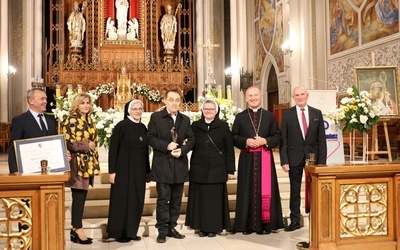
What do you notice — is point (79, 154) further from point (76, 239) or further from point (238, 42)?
point (238, 42)

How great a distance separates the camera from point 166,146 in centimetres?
515

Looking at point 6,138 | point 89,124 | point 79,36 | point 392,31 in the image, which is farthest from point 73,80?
point 89,124

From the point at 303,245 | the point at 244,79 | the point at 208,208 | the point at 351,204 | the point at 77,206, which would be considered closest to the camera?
the point at 351,204

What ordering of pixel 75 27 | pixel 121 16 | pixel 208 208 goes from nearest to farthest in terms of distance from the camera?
pixel 208 208 < pixel 75 27 < pixel 121 16

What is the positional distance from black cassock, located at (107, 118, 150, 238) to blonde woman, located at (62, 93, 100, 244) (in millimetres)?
247

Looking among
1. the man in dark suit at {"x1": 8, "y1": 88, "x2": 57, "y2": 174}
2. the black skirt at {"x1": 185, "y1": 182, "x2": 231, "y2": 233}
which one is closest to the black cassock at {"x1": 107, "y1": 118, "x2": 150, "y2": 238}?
the black skirt at {"x1": 185, "y1": 182, "x2": 231, "y2": 233}

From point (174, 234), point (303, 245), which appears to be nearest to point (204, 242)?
point (174, 234)

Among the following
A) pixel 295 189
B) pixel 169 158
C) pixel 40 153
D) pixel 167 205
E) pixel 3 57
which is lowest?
pixel 167 205

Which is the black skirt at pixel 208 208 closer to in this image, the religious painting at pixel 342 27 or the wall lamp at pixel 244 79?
the religious painting at pixel 342 27

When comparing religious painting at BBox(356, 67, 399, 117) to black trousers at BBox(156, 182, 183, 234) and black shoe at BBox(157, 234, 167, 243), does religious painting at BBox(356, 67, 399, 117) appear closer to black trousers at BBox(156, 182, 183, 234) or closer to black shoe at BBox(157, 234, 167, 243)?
black trousers at BBox(156, 182, 183, 234)

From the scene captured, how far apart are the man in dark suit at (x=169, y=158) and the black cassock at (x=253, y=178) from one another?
70cm

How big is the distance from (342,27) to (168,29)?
823 cm

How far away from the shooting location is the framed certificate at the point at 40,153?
13.7ft

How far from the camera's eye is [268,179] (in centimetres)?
557
